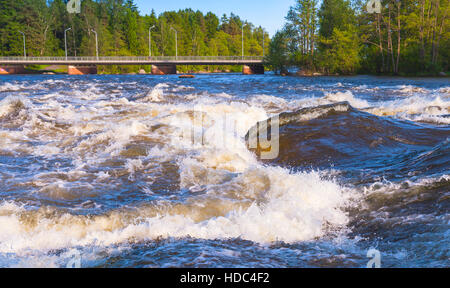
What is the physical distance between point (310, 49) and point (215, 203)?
2300 inches

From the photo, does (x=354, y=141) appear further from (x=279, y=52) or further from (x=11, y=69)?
(x=11, y=69)

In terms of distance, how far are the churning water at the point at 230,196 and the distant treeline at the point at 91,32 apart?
79.4 metres

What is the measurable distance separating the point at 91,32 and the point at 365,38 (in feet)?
197

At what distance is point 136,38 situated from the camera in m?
97.7

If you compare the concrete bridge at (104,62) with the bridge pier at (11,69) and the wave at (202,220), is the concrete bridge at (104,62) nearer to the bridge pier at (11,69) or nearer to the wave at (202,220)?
the bridge pier at (11,69)

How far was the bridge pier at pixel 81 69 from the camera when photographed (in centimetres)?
7150

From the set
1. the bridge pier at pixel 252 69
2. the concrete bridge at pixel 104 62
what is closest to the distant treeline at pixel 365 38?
the concrete bridge at pixel 104 62

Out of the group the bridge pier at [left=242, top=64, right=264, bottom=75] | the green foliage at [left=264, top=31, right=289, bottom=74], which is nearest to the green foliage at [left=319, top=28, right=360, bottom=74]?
the green foliage at [left=264, top=31, right=289, bottom=74]

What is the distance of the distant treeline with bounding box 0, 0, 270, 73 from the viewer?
8675 cm

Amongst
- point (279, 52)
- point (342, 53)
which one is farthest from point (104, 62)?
point (342, 53)

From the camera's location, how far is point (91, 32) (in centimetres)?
8950

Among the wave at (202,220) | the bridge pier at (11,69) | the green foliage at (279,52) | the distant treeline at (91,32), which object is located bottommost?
the wave at (202,220)
